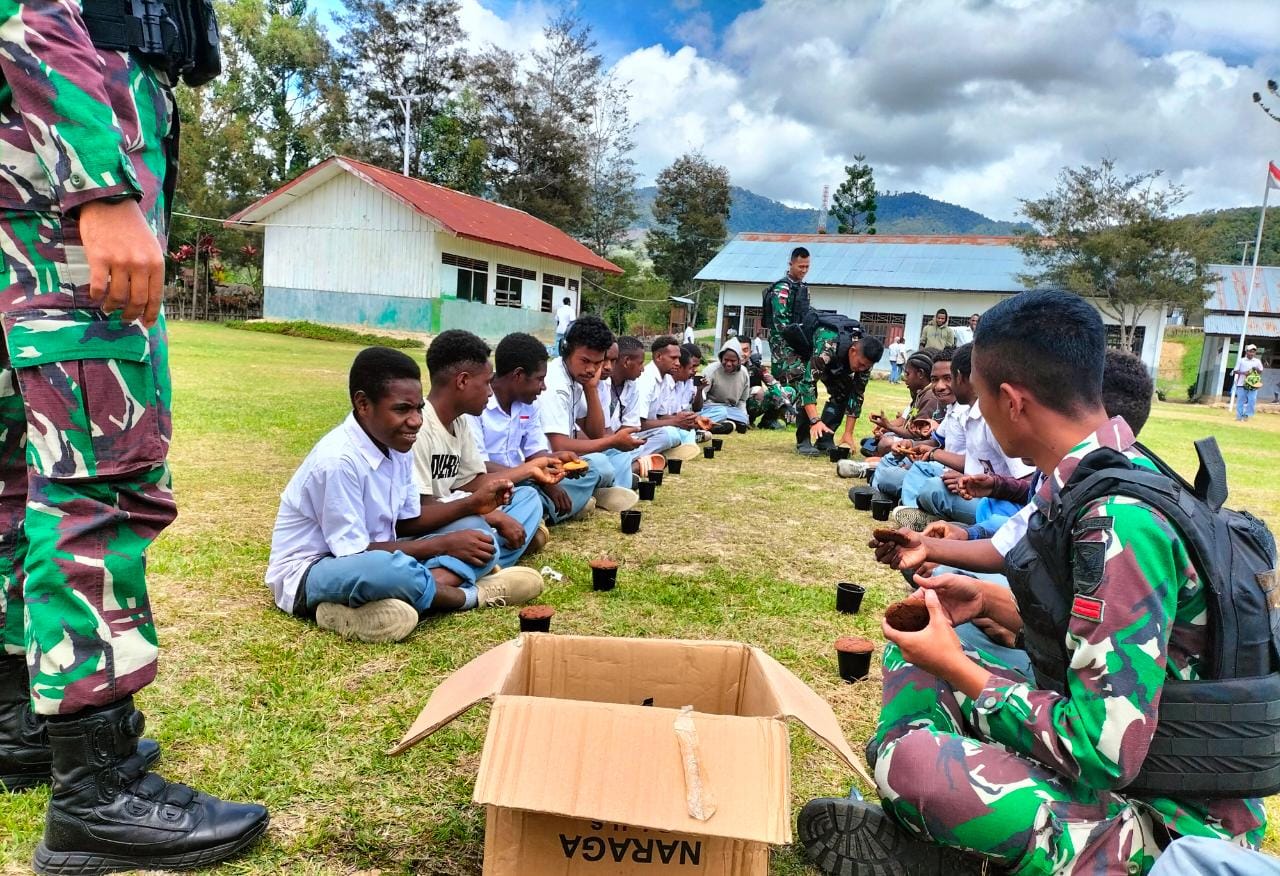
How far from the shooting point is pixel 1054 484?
1731mm

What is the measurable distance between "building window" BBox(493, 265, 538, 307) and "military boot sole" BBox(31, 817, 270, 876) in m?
25.0

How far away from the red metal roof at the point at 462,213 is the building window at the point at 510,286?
103 cm

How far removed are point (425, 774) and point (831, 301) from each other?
98.5ft

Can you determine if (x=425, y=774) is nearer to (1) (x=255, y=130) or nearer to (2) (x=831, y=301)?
(2) (x=831, y=301)

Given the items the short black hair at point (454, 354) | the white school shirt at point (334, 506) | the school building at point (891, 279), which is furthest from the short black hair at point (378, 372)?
the school building at point (891, 279)

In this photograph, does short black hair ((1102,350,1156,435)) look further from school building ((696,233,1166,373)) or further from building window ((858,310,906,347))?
building window ((858,310,906,347))

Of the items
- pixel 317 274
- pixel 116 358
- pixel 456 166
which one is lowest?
pixel 116 358

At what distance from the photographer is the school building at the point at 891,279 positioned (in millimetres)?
27891

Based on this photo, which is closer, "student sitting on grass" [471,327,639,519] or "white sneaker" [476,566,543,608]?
"white sneaker" [476,566,543,608]

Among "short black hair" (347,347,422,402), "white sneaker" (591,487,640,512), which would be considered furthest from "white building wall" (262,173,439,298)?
→ "short black hair" (347,347,422,402)

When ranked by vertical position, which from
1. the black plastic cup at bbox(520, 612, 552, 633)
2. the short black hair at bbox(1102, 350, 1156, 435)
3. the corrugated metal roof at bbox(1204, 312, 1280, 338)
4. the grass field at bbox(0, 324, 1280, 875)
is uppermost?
the corrugated metal roof at bbox(1204, 312, 1280, 338)

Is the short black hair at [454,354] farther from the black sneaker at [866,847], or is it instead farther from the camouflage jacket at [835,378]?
the camouflage jacket at [835,378]

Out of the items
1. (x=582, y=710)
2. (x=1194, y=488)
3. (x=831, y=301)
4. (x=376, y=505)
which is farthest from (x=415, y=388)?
(x=831, y=301)

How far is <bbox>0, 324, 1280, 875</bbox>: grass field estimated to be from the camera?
1.95 meters
